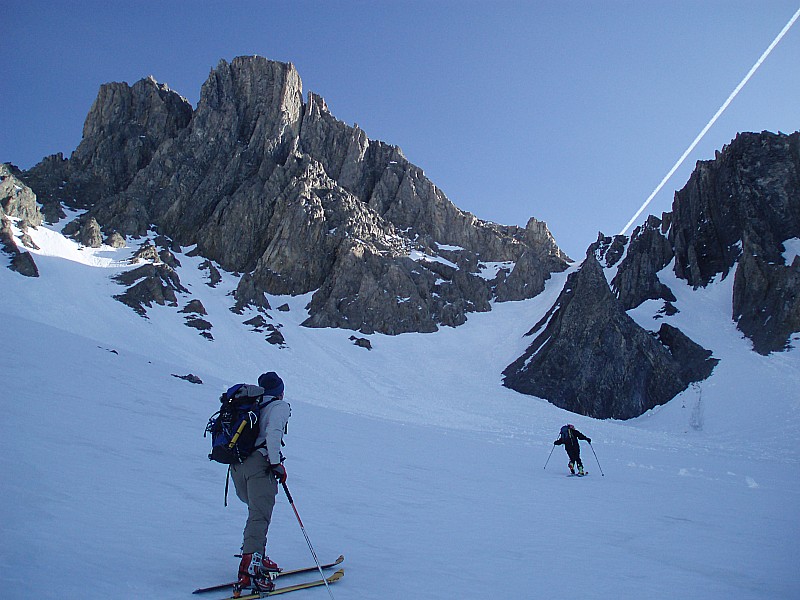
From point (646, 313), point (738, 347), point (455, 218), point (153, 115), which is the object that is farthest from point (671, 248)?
point (153, 115)

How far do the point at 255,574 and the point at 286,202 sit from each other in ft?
267

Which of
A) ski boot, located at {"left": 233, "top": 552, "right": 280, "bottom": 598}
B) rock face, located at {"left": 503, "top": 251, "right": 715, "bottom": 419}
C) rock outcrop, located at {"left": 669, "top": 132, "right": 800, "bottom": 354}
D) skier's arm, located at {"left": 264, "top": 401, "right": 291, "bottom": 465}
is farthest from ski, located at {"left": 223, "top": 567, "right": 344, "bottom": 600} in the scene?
rock outcrop, located at {"left": 669, "top": 132, "right": 800, "bottom": 354}

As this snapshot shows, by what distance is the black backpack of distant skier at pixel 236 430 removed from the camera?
17.0ft

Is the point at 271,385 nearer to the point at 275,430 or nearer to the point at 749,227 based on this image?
the point at 275,430

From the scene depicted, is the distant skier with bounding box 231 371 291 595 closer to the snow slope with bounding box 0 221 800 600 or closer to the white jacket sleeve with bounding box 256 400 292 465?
the white jacket sleeve with bounding box 256 400 292 465

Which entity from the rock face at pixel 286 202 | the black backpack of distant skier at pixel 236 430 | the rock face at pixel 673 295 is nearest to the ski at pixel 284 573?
the black backpack of distant skier at pixel 236 430

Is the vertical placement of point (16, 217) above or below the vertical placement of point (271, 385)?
above

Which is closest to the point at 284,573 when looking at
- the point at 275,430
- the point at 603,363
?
the point at 275,430

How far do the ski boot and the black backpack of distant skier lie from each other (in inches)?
A: 38.2

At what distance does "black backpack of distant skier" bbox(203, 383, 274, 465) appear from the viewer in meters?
5.18

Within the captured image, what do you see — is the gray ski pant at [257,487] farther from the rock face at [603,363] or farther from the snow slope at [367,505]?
the rock face at [603,363]

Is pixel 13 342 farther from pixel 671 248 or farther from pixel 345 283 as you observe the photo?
pixel 671 248

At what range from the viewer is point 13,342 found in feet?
58.1

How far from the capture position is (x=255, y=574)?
4.75m
